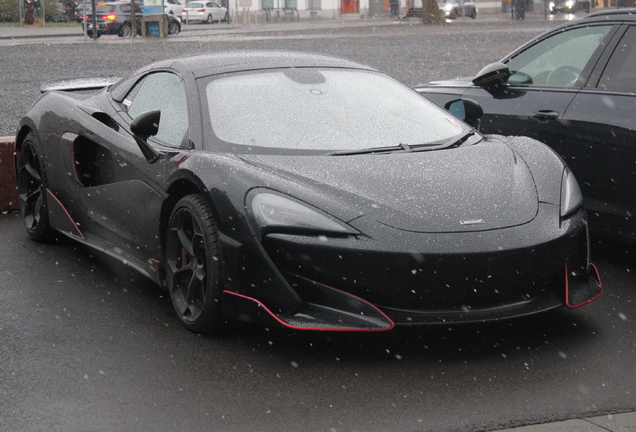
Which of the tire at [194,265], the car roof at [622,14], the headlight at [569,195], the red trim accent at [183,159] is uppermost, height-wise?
the car roof at [622,14]

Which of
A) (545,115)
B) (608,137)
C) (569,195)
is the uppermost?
(545,115)

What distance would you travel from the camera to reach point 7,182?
7.08 metres

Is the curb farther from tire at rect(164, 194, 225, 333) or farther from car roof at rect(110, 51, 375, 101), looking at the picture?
tire at rect(164, 194, 225, 333)

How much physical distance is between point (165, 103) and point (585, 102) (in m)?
2.53

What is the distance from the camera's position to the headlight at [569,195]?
4.15 m

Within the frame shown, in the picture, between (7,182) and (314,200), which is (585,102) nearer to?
(314,200)

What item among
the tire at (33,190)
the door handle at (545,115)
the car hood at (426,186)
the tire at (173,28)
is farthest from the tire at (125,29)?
the car hood at (426,186)

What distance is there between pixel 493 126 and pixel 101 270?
8.94 feet

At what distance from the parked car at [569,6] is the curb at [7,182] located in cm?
4795

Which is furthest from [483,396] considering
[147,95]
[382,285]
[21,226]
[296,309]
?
[21,226]

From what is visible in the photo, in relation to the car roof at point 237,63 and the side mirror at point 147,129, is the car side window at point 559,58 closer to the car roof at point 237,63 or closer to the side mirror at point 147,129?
the car roof at point 237,63

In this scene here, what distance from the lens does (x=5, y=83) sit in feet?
52.1

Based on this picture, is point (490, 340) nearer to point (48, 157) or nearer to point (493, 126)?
point (493, 126)

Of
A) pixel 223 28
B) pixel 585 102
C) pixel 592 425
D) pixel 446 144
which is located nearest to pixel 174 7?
pixel 223 28
